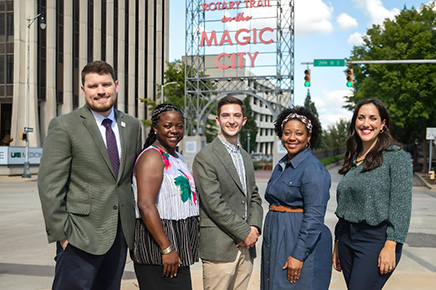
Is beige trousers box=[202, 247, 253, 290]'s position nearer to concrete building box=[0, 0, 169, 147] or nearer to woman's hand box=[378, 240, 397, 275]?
woman's hand box=[378, 240, 397, 275]

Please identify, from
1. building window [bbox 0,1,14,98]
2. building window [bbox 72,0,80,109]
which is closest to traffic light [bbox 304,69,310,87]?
building window [bbox 0,1,14,98]

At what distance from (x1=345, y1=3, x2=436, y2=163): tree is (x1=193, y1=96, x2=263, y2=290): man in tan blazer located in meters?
27.8

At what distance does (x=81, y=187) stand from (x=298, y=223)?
1.62 meters

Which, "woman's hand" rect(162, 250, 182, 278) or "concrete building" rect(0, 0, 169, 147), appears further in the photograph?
"concrete building" rect(0, 0, 169, 147)

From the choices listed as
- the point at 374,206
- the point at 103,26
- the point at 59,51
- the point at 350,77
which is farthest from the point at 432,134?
the point at 103,26

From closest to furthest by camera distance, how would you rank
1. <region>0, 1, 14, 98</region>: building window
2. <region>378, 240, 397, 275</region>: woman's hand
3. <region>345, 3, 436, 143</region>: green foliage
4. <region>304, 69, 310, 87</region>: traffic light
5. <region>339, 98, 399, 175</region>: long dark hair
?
<region>378, 240, 397, 275</region>: woman's hand < <region>339, 98, 399, 175</region>: long dark hair < <region>304, 69, 310, 87</region>: traffic light < <region>345, 3, 436, 143</region>: green foliage < <region>0, 1, 14, 98</region>: building window

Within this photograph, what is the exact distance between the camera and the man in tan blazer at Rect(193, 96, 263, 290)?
3.53 m

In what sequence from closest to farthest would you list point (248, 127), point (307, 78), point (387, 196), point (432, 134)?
point (387, 196)
point (307, 78)
point (432, 134)
point (248, 127)

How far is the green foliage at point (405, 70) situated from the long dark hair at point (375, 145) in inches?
1047

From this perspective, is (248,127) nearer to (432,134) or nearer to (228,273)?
(432,134)

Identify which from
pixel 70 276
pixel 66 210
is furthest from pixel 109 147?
pixel 70 276

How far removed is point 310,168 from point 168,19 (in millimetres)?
55983

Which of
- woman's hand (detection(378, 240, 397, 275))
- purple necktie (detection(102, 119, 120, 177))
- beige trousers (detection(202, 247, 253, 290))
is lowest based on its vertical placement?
beige trousers (detection(202, 247, 253, 290))

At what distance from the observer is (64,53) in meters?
37.2
